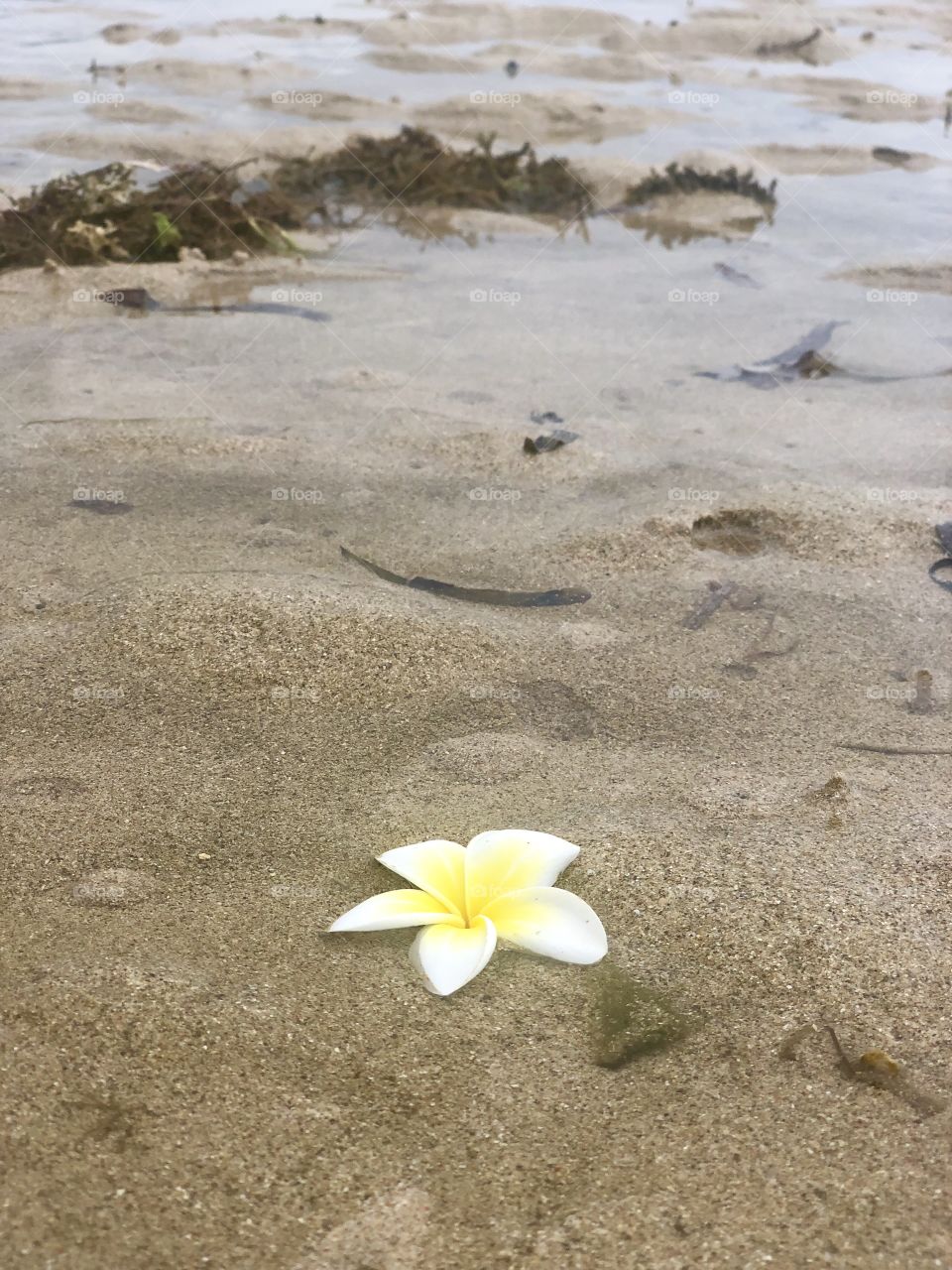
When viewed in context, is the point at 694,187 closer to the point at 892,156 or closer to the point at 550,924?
the point at 892,156

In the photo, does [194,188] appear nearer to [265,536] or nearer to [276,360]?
[276,360]

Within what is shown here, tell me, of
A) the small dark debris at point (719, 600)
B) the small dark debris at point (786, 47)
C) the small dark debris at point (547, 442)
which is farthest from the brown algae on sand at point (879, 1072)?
the small dark debris at point (786, 47)

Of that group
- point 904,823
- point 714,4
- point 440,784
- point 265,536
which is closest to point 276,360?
point 265,536

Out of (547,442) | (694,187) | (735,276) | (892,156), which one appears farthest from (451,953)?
(892,156)

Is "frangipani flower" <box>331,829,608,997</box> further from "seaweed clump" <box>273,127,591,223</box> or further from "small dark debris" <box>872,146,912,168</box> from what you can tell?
"small dark debris" <box>872,146,912,168</box>

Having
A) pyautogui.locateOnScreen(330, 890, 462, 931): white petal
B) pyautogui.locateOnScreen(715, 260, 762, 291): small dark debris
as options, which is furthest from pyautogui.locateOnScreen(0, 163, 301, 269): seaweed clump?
pyautogui.locateOnScreen(330, 890, 462, 931): white petal
